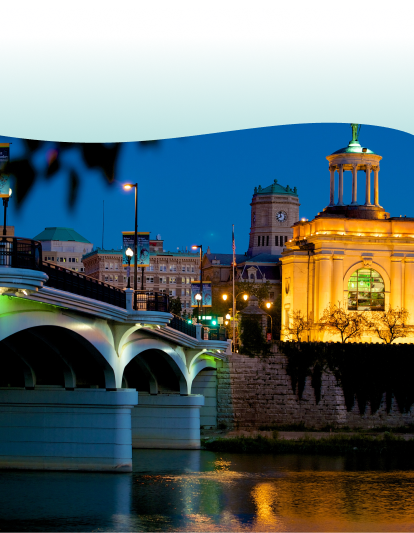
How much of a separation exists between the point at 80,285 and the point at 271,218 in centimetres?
12965

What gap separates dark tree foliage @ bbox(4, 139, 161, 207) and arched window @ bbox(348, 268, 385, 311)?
2797 inches

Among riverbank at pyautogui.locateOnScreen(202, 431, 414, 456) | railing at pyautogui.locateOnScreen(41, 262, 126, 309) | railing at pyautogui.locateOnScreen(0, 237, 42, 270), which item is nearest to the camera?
railing at pyautogui.locateOnScreen(0, 237, 42, 270)

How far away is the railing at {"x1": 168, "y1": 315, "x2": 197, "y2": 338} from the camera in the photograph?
140ft

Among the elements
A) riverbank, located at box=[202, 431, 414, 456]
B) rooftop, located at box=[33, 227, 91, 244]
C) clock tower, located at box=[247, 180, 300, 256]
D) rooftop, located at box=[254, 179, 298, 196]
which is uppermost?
rooftop, located at box=[254, 179, 298, 196]

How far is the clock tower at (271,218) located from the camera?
509ft

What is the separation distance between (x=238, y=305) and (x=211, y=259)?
38090 mm

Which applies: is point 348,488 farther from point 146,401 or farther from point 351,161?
point 351,161

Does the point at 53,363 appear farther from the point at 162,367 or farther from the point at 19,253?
the point at 162,367

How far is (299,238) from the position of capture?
8838 cm

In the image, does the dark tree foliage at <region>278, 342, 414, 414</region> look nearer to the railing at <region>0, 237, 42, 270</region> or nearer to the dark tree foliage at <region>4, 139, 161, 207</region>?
the railing at <region>0, 237, 42, 270</region>

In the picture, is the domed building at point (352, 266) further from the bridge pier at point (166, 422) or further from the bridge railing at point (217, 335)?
the bridge pier at point (166, 422)

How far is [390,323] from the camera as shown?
80.6m

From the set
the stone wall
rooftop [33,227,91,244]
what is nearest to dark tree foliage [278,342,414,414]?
the stone wall

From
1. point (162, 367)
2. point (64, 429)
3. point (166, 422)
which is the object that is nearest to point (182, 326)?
point (162, 367)
